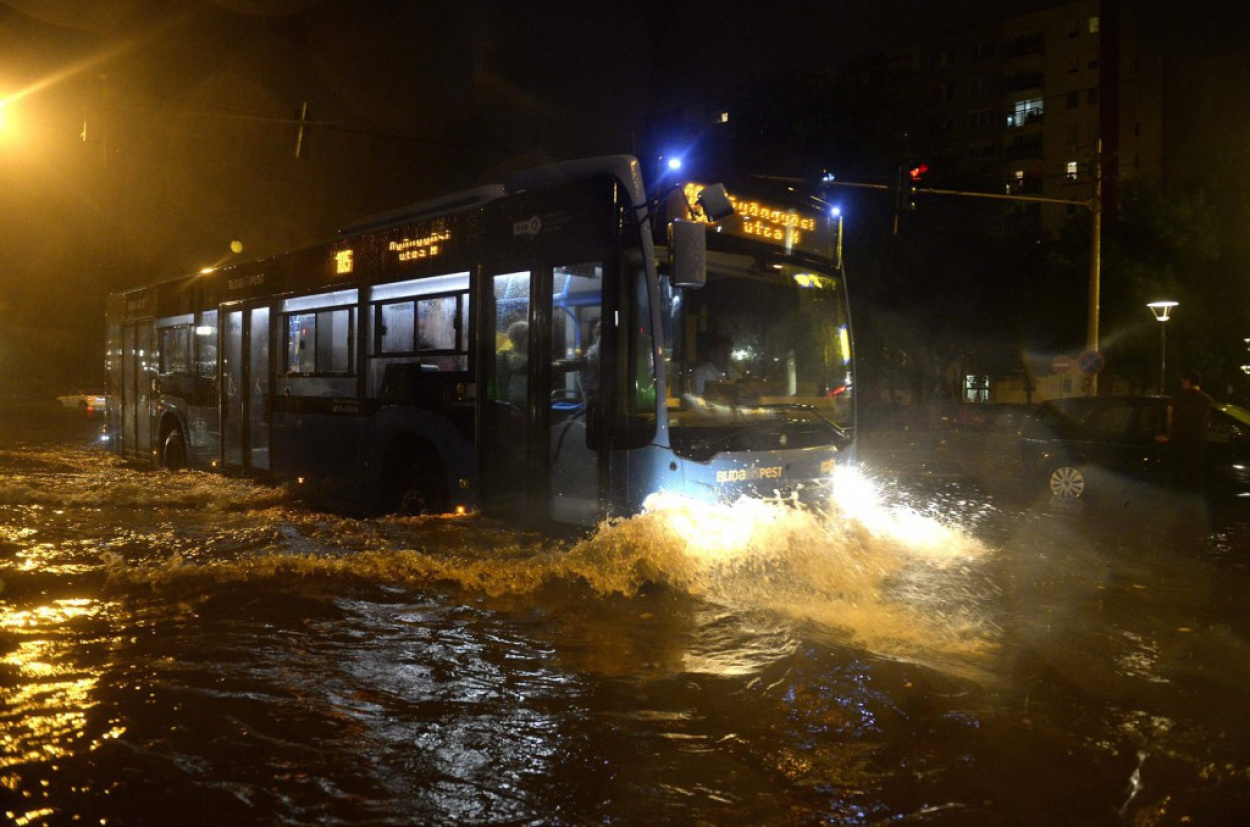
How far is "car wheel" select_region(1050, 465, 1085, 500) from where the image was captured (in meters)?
14.7

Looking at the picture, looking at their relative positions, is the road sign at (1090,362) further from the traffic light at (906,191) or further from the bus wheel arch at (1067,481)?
the bus wheel arch at (1067,481)

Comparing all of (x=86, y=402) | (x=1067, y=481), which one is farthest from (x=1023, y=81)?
(x=1067, y=481)

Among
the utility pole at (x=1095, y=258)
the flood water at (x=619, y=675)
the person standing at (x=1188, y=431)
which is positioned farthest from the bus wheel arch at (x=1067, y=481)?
the utility pole at (x=1095, y=258)

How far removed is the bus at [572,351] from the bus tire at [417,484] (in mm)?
25

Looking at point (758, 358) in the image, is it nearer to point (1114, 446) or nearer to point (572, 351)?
point (572, 351)

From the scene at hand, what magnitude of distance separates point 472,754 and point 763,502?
409 centimetres

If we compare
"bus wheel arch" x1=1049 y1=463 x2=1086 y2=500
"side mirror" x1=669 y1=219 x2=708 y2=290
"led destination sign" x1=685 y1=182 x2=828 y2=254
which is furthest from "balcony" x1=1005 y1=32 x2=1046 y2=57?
"side mirror" x1=669 y1=219 x2=708 y2=290

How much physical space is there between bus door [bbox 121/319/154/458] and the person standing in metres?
15.7

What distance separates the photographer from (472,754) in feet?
14.9

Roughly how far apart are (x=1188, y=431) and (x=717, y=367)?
8474 millimetres

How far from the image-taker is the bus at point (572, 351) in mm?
7570

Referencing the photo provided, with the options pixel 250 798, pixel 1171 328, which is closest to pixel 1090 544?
pixel 250 798

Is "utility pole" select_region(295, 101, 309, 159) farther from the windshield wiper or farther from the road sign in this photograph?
the road sign

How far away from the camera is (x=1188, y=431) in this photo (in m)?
12.9
